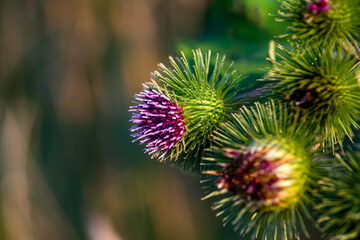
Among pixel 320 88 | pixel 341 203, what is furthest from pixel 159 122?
pixel 341 203

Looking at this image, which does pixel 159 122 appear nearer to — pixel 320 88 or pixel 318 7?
pixel 320 88

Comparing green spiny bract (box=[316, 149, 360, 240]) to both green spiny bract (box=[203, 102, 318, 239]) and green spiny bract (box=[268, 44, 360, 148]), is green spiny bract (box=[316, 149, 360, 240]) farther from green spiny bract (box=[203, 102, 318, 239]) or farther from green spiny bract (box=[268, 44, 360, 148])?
green spiny bract (box=[268, 44, 360, 148])

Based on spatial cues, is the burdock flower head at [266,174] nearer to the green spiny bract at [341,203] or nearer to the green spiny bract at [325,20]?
the green spiny bract at [341,203]

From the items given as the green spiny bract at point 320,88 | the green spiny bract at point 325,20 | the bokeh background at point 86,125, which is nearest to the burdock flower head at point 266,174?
the green spiny bract at point 320,88

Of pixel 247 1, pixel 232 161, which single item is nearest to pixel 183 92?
pixel 232 161

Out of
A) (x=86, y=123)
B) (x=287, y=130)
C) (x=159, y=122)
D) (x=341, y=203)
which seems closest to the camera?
(x=341, y=203)

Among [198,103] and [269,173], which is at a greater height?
[198,103]

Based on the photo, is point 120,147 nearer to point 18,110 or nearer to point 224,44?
point 18,110
